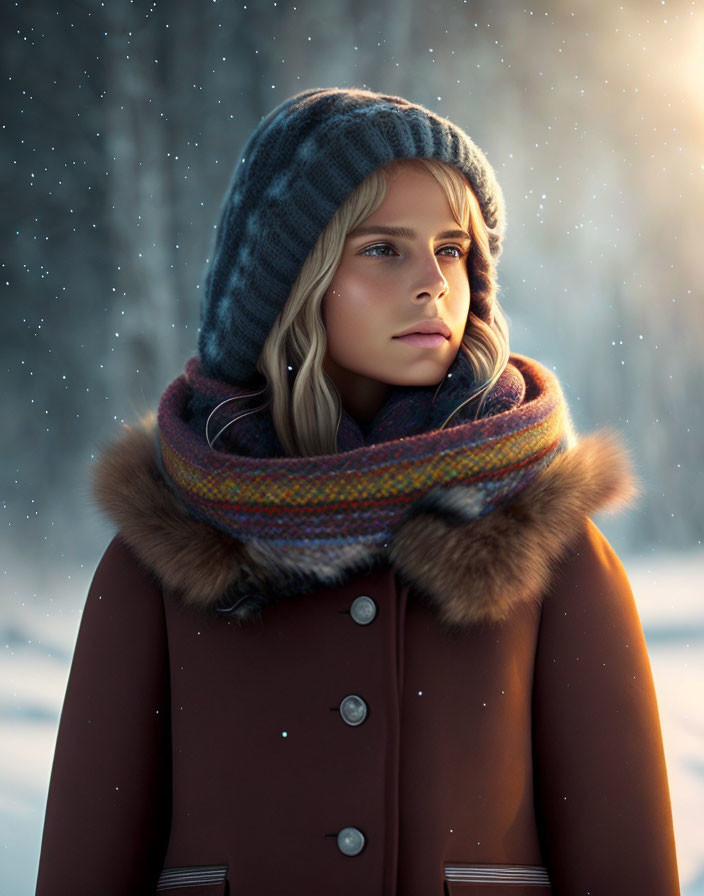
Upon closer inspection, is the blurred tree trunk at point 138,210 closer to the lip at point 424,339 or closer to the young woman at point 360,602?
the young woman at point 360,602

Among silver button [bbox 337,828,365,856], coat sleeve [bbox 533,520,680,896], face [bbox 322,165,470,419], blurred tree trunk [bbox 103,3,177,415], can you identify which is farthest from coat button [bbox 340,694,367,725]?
blurred tree trunk [bbox 103,3,177,415]

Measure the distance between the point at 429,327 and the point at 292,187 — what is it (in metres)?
0.25

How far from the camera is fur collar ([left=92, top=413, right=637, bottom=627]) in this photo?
41.8 inches

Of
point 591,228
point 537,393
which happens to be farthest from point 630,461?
point 591,228

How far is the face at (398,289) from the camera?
3.89 feet

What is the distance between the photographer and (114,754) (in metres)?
1.19

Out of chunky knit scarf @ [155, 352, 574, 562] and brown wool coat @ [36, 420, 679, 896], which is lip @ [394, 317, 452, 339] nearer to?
chunky knit scarf @ [155, 352, 574, 562]

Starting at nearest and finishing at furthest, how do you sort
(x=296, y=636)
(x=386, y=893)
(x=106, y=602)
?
(x=386, y=893)
(x=296, y=636)
(x=106, y=602)

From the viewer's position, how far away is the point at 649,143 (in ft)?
6.84

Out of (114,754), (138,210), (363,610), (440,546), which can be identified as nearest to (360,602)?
(363,610)

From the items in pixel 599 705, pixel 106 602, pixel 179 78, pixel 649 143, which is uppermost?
pixel 179 78

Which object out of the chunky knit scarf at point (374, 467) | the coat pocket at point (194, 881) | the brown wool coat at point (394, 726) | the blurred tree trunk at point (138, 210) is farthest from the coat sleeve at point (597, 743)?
the blurred tree trunk at point (138, 210)

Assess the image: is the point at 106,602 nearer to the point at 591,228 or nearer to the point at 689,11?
the point at 591,228

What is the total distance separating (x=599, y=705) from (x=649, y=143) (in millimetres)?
1408
